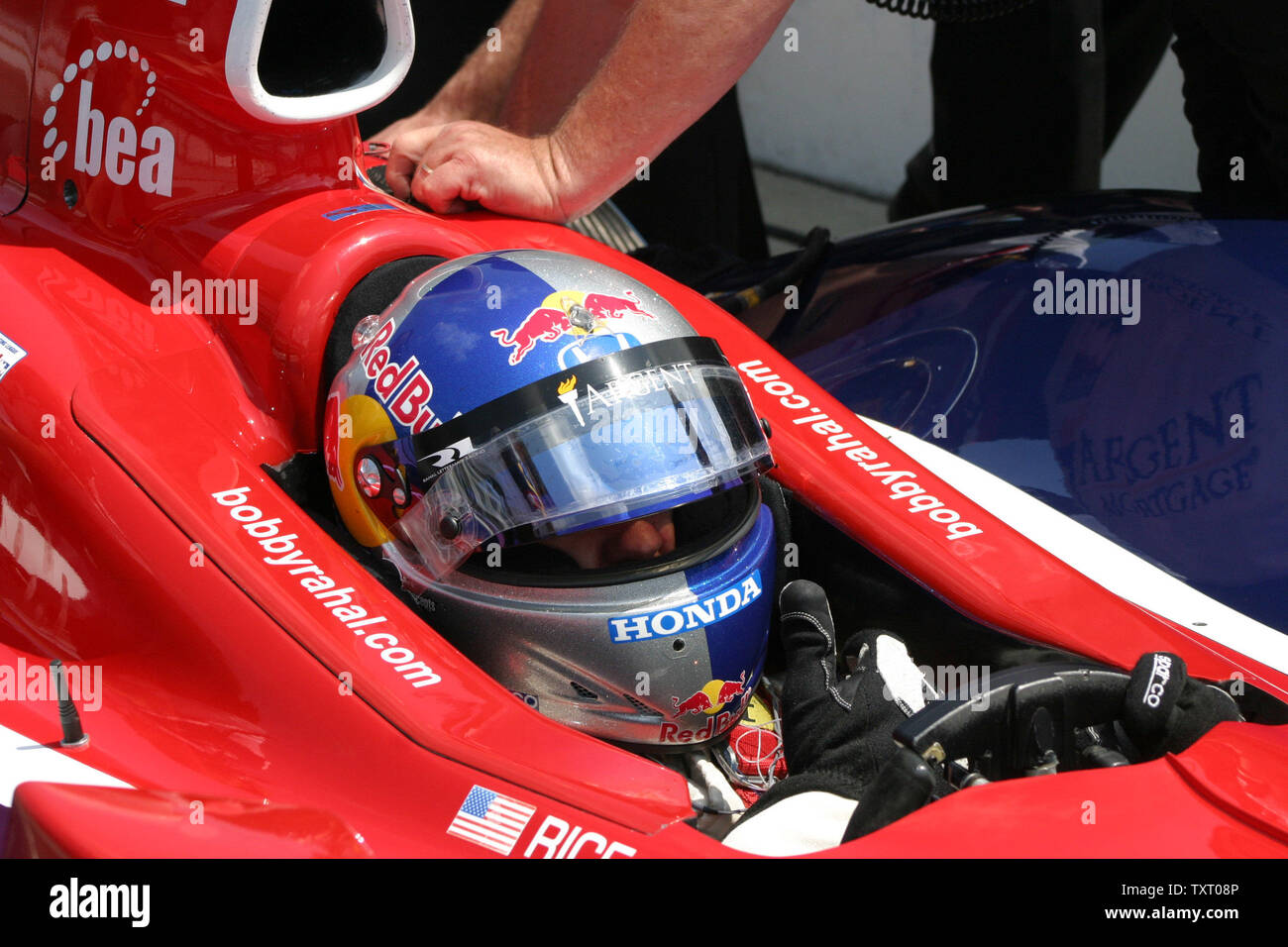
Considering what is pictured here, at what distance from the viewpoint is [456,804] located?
142 centimetres

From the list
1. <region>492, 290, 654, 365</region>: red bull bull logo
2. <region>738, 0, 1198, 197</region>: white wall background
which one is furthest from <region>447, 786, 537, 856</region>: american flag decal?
<region>738, 0, 1198, 197</region>: white wall background

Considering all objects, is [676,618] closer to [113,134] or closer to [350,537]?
[350,537]

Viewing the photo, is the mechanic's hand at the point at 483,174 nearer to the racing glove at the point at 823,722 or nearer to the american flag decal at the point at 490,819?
the racing glove at the point at 823,722

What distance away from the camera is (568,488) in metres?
1.52

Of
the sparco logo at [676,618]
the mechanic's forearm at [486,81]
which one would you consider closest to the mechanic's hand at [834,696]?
the sparco logo at [676,618]

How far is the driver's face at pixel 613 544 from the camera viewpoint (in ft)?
5.23

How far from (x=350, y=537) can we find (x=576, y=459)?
1.25 feet

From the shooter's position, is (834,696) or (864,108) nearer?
(834,696)

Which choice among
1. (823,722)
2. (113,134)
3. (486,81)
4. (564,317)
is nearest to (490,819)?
(823,722)

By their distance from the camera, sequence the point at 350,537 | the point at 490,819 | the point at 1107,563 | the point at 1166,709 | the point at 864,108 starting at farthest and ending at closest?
the point at 864,108
the point at 1107,563
the point at 350,537
the point at 1166,709
the point at 490,819

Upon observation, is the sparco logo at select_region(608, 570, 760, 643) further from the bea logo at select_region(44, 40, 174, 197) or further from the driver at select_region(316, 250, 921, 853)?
the bea logo at select_region(44, 40, 174, 197)

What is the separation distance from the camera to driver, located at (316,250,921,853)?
154 cm

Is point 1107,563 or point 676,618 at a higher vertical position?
point 676,618
